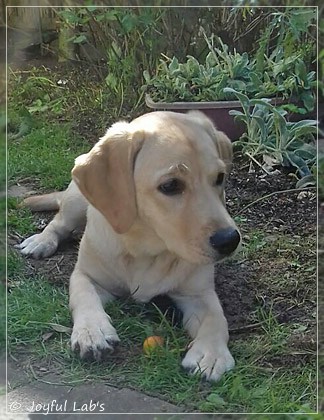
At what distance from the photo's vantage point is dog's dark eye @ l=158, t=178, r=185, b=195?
224 centimetres

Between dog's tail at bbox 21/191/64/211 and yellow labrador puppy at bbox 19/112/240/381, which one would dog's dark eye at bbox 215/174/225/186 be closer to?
yellow labrador puppy at bbox 19/112/240/381

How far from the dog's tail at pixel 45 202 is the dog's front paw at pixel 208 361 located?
497 mm

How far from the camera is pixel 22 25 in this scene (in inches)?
90.0

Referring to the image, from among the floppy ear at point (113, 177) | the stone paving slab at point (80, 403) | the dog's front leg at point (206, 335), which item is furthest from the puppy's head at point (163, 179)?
the stone paving slab at point (80, 403)

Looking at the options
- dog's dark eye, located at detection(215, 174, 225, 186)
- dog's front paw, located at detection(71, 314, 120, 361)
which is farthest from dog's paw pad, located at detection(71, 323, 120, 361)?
dog's dark eye, located at detection(215, 174, 225, 186)

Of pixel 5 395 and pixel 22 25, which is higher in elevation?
pixel 22 25

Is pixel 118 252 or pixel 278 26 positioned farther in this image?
pixel 118 252

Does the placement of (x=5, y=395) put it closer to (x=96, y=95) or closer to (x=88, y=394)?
(x=88, y=394)

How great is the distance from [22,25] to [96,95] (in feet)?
0.83

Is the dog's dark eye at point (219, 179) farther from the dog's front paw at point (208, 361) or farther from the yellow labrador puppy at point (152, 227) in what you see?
the dog's front paw at point (208, 361)

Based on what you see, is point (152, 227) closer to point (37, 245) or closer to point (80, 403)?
point (37, 245)

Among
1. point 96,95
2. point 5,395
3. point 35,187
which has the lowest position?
point 5,395

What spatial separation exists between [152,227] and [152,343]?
0.94 ft

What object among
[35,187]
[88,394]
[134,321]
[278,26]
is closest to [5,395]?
[88,394]
